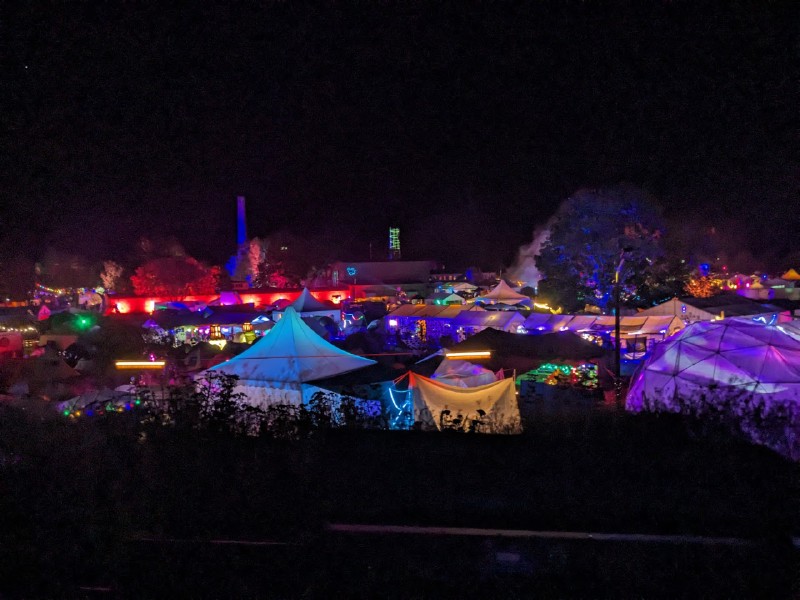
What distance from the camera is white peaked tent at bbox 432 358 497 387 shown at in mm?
9117

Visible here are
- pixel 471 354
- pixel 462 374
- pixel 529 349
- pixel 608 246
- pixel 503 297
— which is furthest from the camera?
pixel 608 246

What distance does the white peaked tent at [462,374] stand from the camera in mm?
9117

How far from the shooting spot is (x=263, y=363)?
29.0 feet

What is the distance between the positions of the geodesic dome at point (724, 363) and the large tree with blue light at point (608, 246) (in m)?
17.3

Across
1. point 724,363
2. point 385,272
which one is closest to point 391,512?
point 724,363

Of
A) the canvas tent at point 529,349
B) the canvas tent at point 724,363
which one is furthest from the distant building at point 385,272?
the canvas tent at point 724,363

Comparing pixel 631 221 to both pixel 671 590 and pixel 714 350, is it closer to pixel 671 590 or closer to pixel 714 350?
pixel 714 350

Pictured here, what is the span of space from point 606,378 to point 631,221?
16.5m

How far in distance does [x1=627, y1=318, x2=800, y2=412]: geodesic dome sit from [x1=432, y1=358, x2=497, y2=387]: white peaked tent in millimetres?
2211

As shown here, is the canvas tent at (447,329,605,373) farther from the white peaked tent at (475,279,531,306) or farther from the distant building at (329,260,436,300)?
the distant building at (329,260,436,300)

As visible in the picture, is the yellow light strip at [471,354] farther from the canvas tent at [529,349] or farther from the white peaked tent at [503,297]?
the white peaked tent at [503,297]

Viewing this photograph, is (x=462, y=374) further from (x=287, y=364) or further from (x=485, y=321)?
(x=485, y=321)

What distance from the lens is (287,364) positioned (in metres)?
8.64

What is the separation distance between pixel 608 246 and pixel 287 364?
22.1 m
